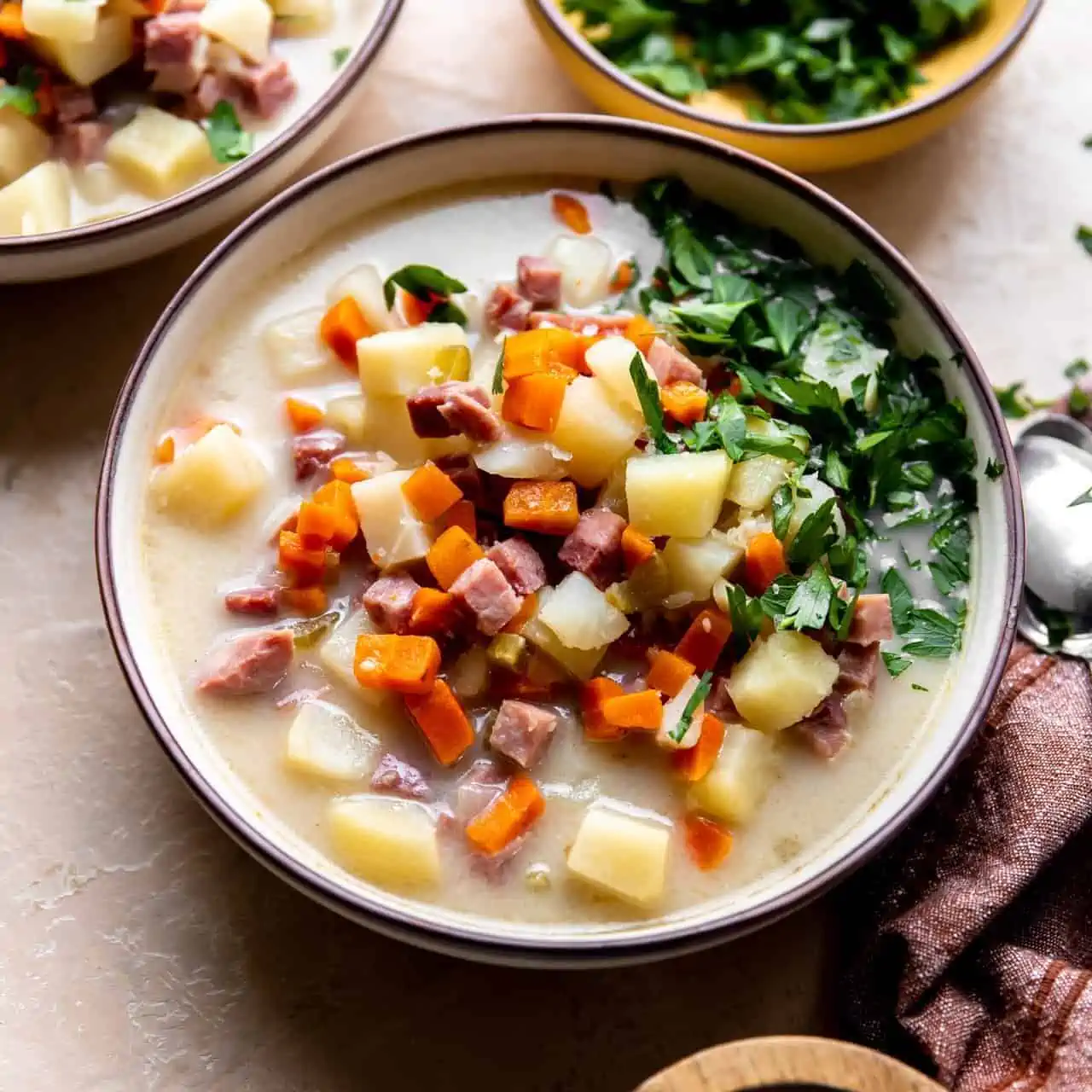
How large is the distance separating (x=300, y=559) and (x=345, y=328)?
50 centimetres

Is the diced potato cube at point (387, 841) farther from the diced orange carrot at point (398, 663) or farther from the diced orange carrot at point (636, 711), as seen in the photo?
the diced orange carrot at point (636, 711)

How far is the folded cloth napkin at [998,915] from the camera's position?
2436 mm

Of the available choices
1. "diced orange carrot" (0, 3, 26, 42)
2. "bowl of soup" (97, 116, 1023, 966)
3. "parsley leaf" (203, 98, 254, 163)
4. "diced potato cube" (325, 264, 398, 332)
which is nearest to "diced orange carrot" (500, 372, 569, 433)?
"bowl of soup" (97, 116, 1023, 966)

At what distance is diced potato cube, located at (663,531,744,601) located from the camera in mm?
2379

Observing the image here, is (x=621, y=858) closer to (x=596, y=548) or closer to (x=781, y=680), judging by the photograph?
(x=781, y=680)

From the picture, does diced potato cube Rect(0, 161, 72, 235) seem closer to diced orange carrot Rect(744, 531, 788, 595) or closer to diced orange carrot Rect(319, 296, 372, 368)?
diced orange carrot Rect(319, 296, 372, 368)

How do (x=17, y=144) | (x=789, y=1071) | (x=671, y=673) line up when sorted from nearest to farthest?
(x=789, y=1071)
(x=671, y=673)
(x=17, y=144)

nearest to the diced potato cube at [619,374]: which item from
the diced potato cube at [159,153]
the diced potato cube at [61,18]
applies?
the diced potato cube at [159,153]

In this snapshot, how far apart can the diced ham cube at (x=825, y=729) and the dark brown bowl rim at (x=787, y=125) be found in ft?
4.17

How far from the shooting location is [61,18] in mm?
2797

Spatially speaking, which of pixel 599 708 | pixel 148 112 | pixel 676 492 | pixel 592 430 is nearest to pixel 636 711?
pixel 599 708

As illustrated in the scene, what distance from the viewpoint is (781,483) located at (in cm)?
246

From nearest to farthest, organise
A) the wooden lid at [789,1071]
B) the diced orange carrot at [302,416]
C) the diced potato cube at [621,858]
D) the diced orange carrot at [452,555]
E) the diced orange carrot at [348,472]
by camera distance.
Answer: the wooden lid at [789,1071], the diced potato cube at [621,858], the diced orange carrot at [452,555], the diced orange carrot at [348,472], the diced orange carrot at [302,416]

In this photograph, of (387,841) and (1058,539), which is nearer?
(387,841)
